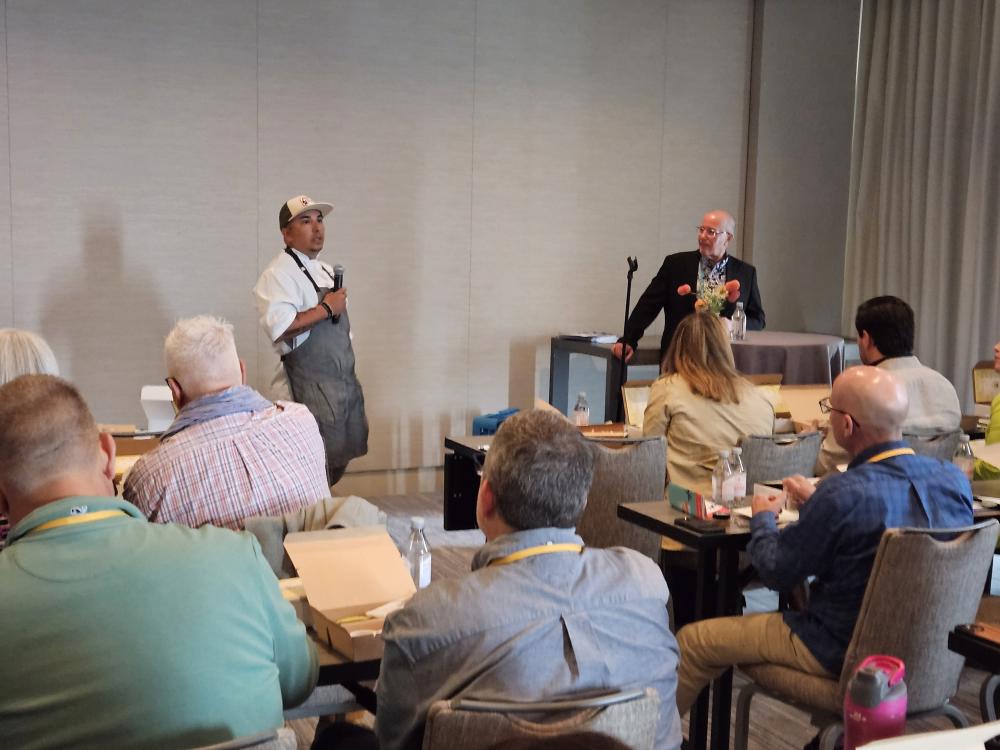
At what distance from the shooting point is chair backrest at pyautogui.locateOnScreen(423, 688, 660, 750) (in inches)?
61.2

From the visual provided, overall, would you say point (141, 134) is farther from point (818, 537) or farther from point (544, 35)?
point (818, 537)

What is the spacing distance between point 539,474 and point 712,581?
144 cm

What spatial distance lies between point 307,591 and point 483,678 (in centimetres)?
57

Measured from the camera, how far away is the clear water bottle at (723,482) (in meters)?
3.38

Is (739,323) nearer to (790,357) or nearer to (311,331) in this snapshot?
(790,357)

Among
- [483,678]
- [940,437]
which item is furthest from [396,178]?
[483,678]

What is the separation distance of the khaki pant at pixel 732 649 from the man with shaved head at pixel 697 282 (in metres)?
3.33

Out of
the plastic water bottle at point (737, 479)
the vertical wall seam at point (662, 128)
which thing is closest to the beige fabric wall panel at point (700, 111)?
the vertical wall seam at point (662, 128)

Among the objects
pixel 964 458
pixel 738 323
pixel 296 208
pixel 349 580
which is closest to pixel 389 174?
pixel 296 208

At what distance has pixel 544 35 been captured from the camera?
7.18 meters

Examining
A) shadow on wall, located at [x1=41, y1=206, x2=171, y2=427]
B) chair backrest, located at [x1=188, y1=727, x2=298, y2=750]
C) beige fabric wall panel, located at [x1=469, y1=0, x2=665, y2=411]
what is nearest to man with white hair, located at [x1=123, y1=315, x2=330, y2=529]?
chair backrest, located at [x1=188, y1=727, x2=298, y2=750]

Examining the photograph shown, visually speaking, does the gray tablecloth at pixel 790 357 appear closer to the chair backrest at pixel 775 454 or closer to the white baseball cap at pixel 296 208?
the chair backrest at pixel 775 454

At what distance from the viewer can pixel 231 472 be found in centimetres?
279

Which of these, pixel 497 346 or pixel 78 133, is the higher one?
pixel 78 133
